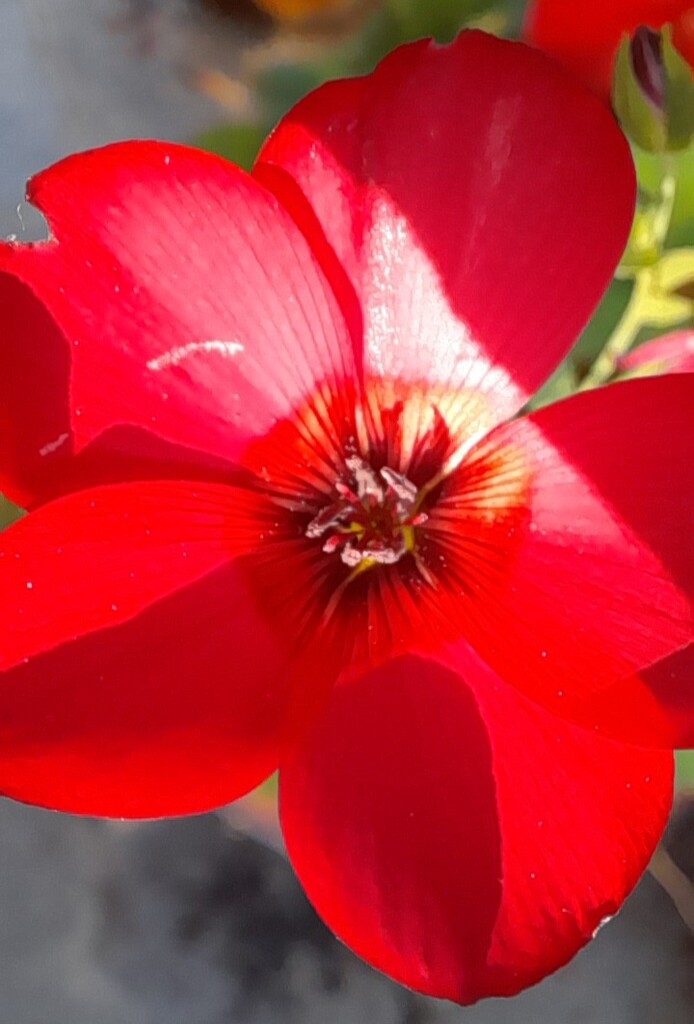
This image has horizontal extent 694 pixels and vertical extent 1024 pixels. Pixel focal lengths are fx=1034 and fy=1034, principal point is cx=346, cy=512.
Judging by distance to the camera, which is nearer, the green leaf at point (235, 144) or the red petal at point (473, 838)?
the red petal at point (473, 838)

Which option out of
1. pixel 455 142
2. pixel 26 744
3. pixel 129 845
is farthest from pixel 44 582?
pixel 129 845

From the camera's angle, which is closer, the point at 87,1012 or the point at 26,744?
the point at 26,744

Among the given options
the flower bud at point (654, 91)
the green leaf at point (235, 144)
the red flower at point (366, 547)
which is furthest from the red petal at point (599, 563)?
the green leaf at point (235, 144)

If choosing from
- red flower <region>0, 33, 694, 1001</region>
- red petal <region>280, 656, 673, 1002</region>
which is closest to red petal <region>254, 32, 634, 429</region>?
red flower <region>0, 33, 694, 1001</region>

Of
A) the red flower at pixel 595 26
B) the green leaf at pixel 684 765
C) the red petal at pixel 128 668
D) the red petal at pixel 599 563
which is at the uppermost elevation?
the red flower at pixel 595 26

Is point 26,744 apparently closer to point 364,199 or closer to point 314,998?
point 364,199

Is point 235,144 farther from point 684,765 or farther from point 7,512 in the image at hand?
point 684,765

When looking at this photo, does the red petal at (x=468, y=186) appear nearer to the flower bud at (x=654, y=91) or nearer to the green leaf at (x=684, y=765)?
the flower bud at (x=654, y=91)
